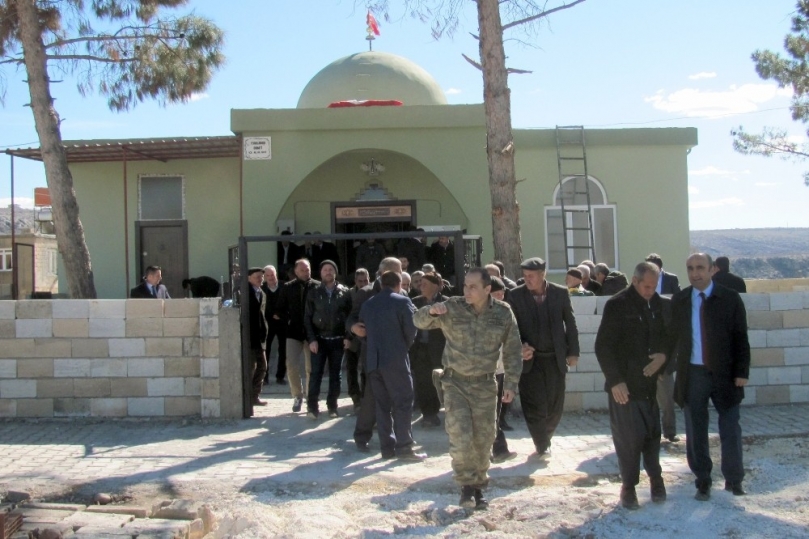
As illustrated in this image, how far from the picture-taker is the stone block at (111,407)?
349 inches

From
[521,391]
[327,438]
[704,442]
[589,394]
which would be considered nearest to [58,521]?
[327,438]

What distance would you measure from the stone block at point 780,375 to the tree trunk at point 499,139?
124 inches

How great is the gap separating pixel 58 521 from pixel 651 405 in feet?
13.0

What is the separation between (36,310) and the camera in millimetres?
8898

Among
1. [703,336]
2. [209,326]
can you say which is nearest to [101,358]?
[209,326]

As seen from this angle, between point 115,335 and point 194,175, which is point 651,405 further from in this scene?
point 194,175

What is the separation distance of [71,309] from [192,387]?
155 cm

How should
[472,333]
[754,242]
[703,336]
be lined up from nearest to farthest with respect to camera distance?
[472,333] → [703,336] → [754,242]

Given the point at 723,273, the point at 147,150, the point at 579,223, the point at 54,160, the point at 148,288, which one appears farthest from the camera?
the point at 579,223

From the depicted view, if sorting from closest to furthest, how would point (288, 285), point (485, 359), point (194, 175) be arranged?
point (485, 359) < point (288, 285) < point (194, 175)

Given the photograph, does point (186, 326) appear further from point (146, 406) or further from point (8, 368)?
point (8, 368)

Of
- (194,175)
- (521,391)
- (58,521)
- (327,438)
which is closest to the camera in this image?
(58,521)

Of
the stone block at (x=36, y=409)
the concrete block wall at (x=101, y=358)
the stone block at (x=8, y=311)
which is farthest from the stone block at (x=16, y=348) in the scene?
the stone block at (x=36, y=409)

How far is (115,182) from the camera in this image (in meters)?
15.9
